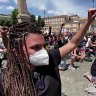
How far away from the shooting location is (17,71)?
1.73 metres

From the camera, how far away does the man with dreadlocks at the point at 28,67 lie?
1.72 metres

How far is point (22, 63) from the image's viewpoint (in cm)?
173

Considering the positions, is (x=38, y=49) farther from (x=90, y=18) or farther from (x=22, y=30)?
(x=90, y=18)

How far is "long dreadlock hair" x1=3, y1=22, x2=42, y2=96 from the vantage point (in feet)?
5.61

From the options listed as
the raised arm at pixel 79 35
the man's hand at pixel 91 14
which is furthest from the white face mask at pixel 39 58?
the man's hand at pixel 91 14

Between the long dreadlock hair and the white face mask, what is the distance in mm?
50

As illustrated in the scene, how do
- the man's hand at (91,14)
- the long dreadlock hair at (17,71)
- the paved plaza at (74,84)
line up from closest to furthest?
the long dreadlock hair at (17,71), the man's hand at (91,14), the paved plaza at (74,84)

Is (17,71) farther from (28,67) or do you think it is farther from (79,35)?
(79,35)

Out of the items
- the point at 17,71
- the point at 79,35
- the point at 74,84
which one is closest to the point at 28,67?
the point at 17,71

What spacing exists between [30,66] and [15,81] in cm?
14

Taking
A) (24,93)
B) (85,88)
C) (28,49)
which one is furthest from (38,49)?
(85,88)

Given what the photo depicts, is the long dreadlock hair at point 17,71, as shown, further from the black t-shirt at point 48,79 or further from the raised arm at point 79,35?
the raised arm at point 79,35

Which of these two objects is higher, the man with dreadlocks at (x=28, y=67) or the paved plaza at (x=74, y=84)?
the man with dreadlocks at (x=28, y=67)

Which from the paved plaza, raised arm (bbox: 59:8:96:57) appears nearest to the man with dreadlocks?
raised arm (bbox: 59:8:96:57)
